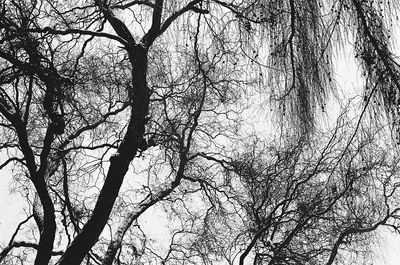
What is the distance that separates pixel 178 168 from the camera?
7.90m

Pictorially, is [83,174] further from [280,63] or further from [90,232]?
[280,63]

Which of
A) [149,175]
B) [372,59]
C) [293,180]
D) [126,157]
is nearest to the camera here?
[372,59]

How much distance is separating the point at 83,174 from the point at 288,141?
441cm

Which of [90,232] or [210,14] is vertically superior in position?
[210,14]

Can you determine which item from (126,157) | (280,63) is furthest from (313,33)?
(126,157)

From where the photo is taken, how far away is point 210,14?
408cm

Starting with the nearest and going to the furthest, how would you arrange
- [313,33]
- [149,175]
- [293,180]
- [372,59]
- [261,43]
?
[372,59]
[313,33]
[261,43]
[293,180]
[149,175]

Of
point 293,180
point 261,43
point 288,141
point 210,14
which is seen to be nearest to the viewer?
point 261,43

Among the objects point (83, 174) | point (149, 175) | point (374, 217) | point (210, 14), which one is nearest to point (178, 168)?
point (149, 175)

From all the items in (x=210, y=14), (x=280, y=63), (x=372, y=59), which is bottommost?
(x=372, y=59)

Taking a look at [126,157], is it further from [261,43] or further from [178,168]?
[178,168]

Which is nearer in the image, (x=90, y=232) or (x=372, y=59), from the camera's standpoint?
(x=372, y=59)

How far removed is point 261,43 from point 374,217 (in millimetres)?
6179

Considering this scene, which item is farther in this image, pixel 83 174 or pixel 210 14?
pixel 83 174
